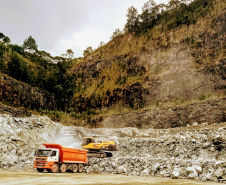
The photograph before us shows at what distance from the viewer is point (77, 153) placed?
1360 centimetres

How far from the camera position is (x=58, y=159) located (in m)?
12.4

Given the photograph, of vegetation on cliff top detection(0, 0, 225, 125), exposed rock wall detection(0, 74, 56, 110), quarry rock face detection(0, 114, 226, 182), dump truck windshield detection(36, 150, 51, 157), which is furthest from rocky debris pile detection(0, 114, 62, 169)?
vegetation on cliff top detection(0, 0, 225, 125)

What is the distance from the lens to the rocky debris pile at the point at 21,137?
15351 mm

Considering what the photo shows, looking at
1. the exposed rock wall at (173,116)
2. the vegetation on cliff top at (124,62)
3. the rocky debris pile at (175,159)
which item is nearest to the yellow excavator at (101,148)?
the rocky debris pile at (175,159)

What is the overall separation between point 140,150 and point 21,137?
11465mm

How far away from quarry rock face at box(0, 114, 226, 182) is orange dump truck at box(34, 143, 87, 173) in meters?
1.14

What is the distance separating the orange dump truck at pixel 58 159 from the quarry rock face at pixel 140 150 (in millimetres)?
1141

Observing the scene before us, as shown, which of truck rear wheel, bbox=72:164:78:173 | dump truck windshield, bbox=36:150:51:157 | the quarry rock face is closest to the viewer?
the quarry rock face

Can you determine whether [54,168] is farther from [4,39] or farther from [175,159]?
[4,39]

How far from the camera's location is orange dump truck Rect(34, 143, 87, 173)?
11.9 m

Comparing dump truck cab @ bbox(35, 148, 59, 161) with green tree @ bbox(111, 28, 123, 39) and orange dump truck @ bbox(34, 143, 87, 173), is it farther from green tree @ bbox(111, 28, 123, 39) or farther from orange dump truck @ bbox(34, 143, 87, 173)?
green tree @ bbox(111, 28, 123, 39)

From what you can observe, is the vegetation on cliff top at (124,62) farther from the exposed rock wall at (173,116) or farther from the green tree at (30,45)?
the green tree at (30,45)

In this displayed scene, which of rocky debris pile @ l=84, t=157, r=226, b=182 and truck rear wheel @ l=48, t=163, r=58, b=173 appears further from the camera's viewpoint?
truck rear wheel @ l=48, t=163, r=58, b=173

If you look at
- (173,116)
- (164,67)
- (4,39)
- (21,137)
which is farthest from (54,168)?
(4,39)
